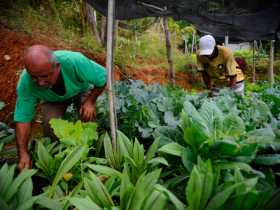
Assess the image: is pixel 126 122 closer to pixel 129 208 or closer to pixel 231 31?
pixel 129 208

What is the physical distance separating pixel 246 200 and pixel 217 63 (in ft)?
11.1

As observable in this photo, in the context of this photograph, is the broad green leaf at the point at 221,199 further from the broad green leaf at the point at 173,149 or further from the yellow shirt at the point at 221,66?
the yellow shirt at the point at 221,66

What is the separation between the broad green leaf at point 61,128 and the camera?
5.24 ft

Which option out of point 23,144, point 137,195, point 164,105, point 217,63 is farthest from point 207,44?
point 23,144

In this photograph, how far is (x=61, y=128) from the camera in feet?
5.33

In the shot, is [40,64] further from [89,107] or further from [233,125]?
[233,125]

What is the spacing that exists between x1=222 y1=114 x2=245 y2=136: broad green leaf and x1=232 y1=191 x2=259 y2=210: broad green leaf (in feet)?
1.31

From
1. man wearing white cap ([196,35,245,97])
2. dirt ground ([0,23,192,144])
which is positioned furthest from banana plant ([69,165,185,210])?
dirt ground ([0,23,192,144])

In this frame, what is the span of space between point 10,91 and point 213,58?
196 inches

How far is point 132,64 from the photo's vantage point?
8664 millimetres

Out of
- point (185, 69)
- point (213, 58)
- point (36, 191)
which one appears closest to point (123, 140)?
point (36, 191)

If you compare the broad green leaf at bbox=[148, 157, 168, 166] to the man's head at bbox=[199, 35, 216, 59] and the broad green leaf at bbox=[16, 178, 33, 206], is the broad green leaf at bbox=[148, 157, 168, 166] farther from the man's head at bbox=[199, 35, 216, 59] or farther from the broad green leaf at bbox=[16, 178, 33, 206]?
the man's head at bbox=[199, 35, 216, 59]

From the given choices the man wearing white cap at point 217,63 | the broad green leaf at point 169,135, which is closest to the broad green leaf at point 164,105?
the broad green leaf at point 169,135

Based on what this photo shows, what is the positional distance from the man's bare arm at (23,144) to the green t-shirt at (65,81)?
8 centimetres
